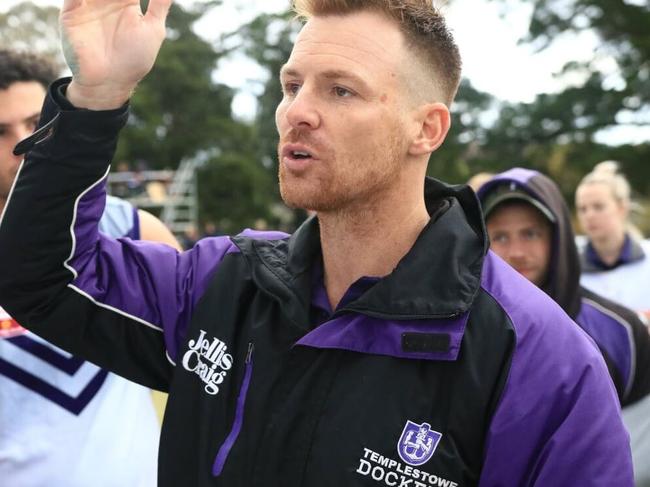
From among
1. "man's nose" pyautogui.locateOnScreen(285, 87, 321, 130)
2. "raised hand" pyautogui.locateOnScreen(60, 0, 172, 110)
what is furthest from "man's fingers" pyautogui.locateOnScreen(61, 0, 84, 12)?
"man's nose" pyautogui.locateOnScreen(285, 87, 321, 130)

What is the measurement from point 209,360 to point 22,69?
163 cm

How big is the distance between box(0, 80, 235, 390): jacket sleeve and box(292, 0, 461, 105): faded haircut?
0.65 m

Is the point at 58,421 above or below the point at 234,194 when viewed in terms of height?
above

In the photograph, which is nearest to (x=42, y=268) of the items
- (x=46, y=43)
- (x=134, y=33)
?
(x=134, y=33)

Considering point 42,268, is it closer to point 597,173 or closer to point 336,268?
point 336,268

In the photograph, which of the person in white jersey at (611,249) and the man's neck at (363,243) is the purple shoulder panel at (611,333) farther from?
the person in white jersey at (611,249)

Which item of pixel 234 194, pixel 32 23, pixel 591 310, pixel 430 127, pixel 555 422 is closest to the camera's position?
pixel 555 422

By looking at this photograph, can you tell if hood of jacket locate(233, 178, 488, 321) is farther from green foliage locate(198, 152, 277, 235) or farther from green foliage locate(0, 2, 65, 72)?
green foliage locate(0, 2, 65, 72)

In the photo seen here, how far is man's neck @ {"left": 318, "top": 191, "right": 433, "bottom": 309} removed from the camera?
216cm

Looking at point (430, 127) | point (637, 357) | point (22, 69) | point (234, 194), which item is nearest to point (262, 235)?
point (430, 127)

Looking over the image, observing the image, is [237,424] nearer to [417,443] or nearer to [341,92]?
[417,443]

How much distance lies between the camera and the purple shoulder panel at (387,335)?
6.10 feet

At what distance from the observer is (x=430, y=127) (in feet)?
7.41

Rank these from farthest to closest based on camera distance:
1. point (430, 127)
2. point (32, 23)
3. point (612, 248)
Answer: point (32, 23) → point (612, 248) → point (430, 127)
